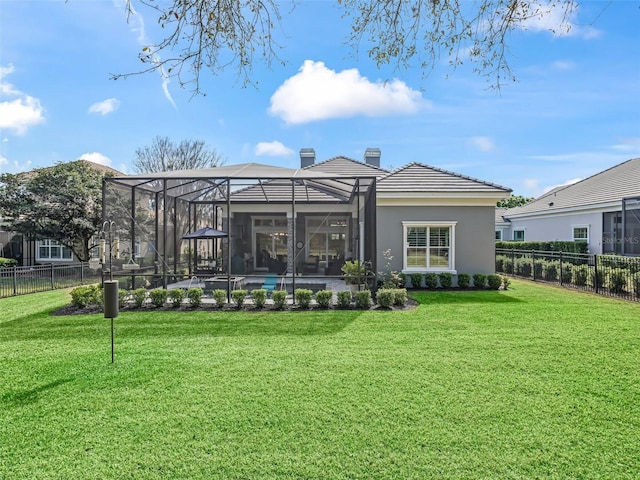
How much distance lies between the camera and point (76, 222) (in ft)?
60.6

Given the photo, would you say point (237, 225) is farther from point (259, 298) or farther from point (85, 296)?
point (85, 296)

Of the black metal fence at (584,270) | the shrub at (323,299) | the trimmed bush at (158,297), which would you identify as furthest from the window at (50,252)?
the black metal fence at (584,270)

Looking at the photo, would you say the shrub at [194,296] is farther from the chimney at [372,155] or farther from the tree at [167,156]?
the tree at [167,156]

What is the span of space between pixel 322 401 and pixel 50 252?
984 inches

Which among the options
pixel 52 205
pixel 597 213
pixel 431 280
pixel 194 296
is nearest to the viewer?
pixel 194 296

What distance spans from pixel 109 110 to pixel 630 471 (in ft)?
43.5

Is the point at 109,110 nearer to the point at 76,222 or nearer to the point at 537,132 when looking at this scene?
the point at 76,222

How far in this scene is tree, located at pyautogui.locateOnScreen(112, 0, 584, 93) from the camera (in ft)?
12.2

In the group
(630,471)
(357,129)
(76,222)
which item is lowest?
(630,471)

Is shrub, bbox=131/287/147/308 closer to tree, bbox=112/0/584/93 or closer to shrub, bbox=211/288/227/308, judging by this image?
shrub, bbox=211/288/227/308

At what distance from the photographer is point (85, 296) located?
938 centimetres

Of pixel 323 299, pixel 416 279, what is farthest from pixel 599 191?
pixel 323 299

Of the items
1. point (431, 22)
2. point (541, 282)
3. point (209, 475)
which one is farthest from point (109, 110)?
point (541, 282)

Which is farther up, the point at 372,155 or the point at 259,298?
the point at 372,155
